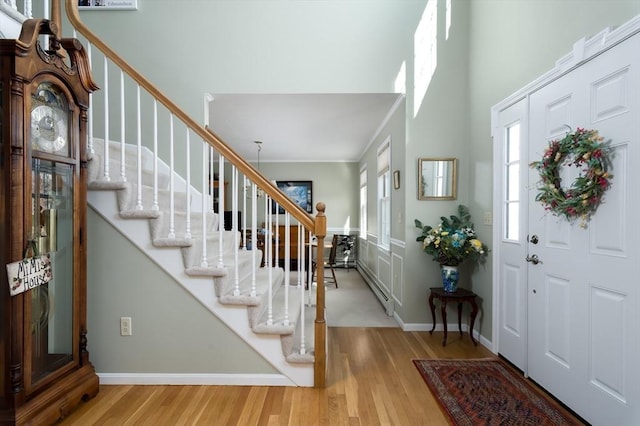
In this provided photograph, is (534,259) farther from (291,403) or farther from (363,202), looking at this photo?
(363,202)

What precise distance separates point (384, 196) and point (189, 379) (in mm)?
3633

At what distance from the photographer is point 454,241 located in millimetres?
2881

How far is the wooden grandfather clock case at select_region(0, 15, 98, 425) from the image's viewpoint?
155cm

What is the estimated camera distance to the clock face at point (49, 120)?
5.55 ft

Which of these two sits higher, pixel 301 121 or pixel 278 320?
pixel 301 121

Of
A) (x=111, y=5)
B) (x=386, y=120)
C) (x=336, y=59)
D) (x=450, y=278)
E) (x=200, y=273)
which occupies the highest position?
(x=111, y=5)

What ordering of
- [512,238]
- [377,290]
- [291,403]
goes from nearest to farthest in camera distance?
[291,403]
[512,238]
[377,290]

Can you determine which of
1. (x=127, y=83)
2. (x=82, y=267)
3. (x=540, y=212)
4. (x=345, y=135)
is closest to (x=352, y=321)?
(x=540, y=212)

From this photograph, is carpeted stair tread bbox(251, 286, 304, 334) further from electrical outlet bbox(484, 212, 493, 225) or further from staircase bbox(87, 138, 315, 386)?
electrical outlet bbox(484, 212, 493, 225)

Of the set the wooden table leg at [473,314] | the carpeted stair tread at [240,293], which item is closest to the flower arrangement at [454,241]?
the wooden table leg at [473,314]

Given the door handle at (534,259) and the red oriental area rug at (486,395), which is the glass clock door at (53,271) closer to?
the red oriental area rug at (486,395)

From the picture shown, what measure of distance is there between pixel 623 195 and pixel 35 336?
10.8 ft

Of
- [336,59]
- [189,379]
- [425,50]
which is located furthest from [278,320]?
[425,50]

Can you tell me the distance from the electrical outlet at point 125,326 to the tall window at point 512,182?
9.95ft
